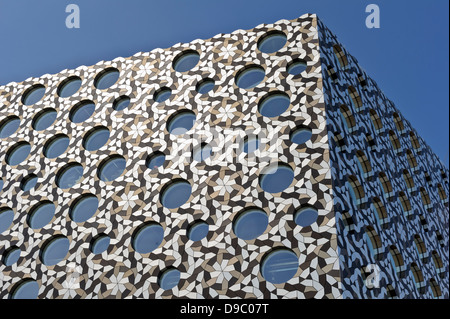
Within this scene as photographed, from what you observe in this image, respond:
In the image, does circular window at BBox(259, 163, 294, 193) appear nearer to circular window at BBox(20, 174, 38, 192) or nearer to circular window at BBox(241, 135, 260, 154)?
circular window at BBox(241, 135, 260, 154)

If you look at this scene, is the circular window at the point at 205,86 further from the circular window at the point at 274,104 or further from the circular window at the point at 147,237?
the circular window at the point at 147,237

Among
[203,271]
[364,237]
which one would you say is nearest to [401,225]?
[364,237]

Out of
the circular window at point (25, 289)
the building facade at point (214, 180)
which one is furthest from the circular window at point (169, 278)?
the circular window at point (25, 289)

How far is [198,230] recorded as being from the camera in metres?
18.2

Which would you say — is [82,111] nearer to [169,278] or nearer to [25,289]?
[25,289]

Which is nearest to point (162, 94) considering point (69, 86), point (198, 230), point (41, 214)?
point (69, 86)

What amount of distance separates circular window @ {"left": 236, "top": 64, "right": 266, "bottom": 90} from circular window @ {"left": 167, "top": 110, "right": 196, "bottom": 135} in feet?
6.25

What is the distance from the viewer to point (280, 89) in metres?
19.9

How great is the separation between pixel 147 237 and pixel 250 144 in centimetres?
416

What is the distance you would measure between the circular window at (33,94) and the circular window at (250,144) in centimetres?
953

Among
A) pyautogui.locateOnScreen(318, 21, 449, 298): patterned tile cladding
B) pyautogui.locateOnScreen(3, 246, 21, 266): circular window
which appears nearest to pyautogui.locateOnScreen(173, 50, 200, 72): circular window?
pyautogui.locateOnScreen(318, 21, 449, 298): patterned tile cladding

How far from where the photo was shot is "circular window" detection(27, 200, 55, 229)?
67.6 ft
